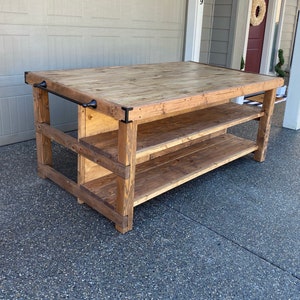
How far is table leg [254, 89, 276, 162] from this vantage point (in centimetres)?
307

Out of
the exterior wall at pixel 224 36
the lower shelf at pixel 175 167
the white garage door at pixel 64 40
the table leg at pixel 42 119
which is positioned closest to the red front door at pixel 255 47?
the exterior wall at pixel 224 36

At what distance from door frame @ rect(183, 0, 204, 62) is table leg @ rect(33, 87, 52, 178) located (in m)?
2.59

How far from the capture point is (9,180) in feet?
8.64

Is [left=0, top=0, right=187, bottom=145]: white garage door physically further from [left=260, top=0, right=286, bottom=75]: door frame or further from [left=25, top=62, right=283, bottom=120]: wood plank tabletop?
[left=260, top=0, right=286, bottom=75]: door frame

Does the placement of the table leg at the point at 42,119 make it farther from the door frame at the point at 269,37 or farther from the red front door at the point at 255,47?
A: the door frame at the point at 269,37

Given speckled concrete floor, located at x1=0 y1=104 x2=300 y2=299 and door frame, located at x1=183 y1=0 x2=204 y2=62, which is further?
door frame, located at x1=183 y1=0 x2=204 y2=62

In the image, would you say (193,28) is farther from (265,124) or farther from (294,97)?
(265,124)

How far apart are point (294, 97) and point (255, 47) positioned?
10.6 ft

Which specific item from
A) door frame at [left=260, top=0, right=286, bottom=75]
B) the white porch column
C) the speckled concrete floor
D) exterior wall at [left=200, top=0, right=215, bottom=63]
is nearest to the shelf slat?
the speckled concrete floor

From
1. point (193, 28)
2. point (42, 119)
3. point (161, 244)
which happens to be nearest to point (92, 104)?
point (42, 119)

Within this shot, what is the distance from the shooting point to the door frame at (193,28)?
4.40 metres

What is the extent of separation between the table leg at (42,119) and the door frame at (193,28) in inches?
102

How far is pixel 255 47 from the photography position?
23.1 ft

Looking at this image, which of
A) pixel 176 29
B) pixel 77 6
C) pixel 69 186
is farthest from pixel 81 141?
pixel 176 29
